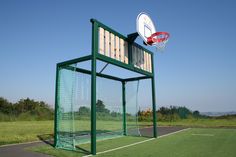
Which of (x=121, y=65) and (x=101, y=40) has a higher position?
(x=101, y=40)

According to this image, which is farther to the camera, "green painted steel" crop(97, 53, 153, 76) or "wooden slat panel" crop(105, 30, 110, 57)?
"wooden slat panel" crop(105, 30, 110, 57)

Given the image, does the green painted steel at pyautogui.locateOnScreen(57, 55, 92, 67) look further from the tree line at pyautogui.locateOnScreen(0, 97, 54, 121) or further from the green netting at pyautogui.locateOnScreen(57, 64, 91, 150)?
the tree line at pyautogui.locateOnScreen(0, 97, 54, 121)

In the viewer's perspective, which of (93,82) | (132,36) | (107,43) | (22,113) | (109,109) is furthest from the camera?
(22,113)

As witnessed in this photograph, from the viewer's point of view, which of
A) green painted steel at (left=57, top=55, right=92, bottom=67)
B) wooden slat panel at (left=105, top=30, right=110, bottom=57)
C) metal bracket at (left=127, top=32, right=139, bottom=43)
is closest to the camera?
green painted steel at (left=57, top=55, right=92, bottom=67)

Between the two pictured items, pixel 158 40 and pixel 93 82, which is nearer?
pixel 93 82

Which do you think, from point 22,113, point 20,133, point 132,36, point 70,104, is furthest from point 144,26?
point 22,113

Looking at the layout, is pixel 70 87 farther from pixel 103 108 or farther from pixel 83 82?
pixel 103 108

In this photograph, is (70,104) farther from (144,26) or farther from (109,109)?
(144,26)

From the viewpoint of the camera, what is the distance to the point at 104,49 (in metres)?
8.02

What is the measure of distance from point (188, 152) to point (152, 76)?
5136 millimetres

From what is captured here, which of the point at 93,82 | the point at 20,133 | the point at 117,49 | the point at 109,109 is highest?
the point at 117,49

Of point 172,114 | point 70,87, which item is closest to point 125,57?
point 70,87

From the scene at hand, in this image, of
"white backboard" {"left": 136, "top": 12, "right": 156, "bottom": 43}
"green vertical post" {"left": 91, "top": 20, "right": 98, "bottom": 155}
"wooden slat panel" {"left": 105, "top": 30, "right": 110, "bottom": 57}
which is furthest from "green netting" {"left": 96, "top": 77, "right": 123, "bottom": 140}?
"green vertical post" {"left": 91, "top": 20, "right": 98, "bottom": 155}

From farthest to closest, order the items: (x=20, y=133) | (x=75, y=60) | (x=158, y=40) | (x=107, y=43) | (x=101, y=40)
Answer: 1. (x=20, y=133)
2. (x=158, y=40)
3. (x=107, y=43)
4. (x=75, y=60)
5. (x=101, y=40)
